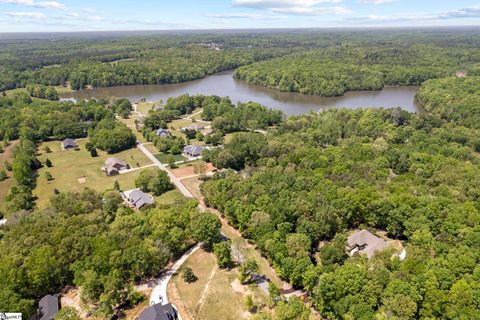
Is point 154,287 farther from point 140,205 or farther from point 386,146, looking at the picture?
point 386,146

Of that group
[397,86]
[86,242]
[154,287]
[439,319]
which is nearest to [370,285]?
[439,319]

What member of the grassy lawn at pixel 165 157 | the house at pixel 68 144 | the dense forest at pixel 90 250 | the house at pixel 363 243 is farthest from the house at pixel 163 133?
the house at pixel 363 243

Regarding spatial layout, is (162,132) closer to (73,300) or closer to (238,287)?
(73,300)

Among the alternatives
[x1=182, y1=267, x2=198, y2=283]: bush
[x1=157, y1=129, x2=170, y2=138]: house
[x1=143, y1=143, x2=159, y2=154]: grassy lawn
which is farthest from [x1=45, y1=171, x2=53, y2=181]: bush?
[x1=182, y1=267, x2=198, y2=283]: bush

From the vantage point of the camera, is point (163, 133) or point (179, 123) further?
point (179, 123)

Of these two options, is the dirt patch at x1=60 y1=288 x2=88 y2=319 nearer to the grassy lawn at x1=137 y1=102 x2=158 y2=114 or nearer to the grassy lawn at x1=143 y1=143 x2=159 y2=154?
the grassy lawn at x1=143 y1=143 x2=159 y2=154

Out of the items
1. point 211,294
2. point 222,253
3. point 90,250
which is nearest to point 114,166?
point 90,250

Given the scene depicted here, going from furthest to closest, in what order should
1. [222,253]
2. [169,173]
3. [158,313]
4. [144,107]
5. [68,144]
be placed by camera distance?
[144,107]
[68,144]
[169,173]
[222,253]
[158,313]
